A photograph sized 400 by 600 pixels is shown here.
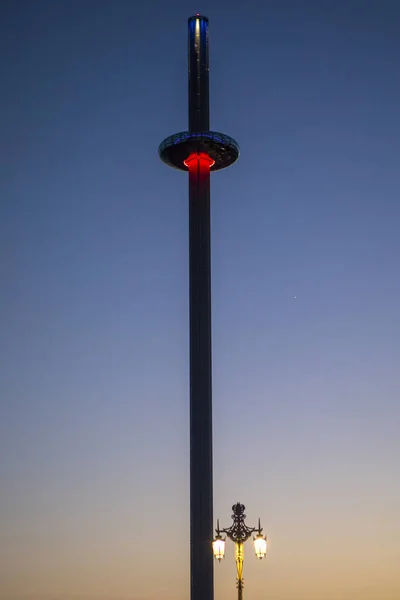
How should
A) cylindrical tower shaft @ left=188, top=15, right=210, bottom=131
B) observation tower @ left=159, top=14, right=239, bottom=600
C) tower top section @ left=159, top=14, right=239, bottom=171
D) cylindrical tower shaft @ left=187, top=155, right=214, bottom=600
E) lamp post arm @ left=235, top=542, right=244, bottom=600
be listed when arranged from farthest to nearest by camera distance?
1. cylindrical tower shaft @ left=188, top=15, right=210, bottom=131
2. tower top section @ left=159, top=14, right=239, bottom=171
3. observation tower @ left=159, top=14, right=239, bottom=600
4. cylindrical tower shaft @ left=187, top=155, right=214, bottom=600
5. lamp post arm @ left=235, top=542, right=244, bottom=600

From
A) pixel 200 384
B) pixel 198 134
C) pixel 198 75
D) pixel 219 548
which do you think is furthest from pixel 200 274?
pixel 219 548

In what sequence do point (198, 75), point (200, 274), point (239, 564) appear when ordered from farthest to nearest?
point (198, 75) → point (200, 274) → point (239, 564)

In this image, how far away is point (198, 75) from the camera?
280 feet

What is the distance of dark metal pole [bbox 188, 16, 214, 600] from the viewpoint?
71.2 meters

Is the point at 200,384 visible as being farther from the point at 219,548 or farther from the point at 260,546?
the point at 260,546

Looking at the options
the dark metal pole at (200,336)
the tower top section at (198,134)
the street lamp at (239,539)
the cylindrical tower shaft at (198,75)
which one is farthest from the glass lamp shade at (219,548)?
the cylindrical tower shaft at (198,75)

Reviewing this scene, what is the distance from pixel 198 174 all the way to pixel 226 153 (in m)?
3.30

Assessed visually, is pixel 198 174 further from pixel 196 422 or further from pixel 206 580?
pixel 206 580

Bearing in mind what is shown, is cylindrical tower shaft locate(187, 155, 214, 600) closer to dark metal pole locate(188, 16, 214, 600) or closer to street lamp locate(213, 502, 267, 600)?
dark metal pole locate(188, 16, 214, 600)

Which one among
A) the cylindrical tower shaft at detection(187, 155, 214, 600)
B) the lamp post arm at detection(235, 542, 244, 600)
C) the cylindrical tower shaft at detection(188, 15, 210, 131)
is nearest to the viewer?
the lamp post arm at detection(235, 542, 244, 600)

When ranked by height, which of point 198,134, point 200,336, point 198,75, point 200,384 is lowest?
point 200,384

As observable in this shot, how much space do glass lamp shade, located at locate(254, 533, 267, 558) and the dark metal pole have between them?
2826cm

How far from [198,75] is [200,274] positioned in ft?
63.9

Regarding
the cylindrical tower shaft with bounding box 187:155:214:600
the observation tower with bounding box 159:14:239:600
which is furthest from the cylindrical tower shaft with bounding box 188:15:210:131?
the cylindrical tower shaft with bounding box 187:155:214:600
